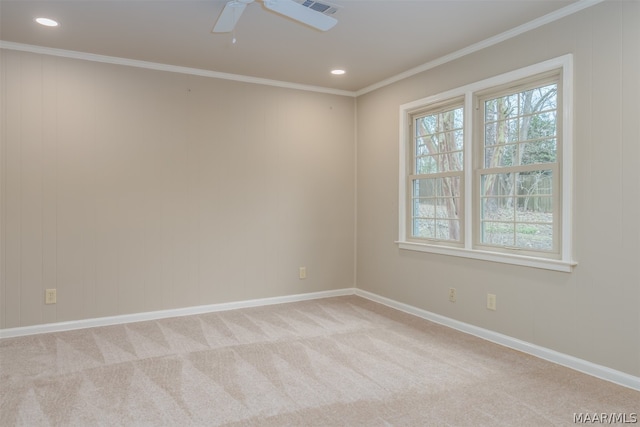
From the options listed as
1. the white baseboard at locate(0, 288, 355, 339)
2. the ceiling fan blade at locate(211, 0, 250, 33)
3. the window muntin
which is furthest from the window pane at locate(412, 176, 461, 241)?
the ceiling fan blade at locate(211, 0, 250, 33)

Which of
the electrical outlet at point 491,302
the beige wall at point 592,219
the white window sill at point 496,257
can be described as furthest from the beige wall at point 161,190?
the electrical outlet at point 491,302

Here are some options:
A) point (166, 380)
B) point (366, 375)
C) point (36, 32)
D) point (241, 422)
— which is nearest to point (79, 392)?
point (166, 380)

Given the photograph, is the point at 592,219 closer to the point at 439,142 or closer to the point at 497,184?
the point at 497,184

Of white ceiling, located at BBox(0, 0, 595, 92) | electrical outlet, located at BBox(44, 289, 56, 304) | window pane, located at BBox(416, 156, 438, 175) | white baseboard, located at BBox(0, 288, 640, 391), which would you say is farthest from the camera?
window pane, located at BBox(416, 156, 438, 175)

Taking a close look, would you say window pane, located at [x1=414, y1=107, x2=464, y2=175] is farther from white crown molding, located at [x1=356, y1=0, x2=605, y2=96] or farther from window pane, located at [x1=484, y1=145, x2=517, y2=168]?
white crown molding, located at [x1=356, y1=0, x2=605, y2=96]

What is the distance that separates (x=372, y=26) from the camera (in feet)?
10.7

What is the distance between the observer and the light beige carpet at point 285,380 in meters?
2.31

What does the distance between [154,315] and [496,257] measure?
3.15 m

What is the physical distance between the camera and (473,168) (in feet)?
12.2

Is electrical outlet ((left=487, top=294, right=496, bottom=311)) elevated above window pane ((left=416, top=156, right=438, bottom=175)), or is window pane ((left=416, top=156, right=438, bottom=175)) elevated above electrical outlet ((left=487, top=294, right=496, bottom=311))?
window pane ((left=416, top=156, right=438, bottom=175))

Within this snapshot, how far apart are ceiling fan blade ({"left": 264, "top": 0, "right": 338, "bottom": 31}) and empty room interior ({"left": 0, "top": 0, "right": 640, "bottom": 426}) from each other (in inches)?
0.5

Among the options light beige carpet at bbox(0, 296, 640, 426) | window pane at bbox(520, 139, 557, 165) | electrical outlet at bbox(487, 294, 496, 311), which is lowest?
light beige carpet at bbox(0, 296, 640, 426)

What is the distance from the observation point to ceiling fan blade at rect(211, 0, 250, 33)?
2525mm

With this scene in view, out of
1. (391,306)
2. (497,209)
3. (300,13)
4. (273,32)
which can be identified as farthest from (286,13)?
(391,306)
